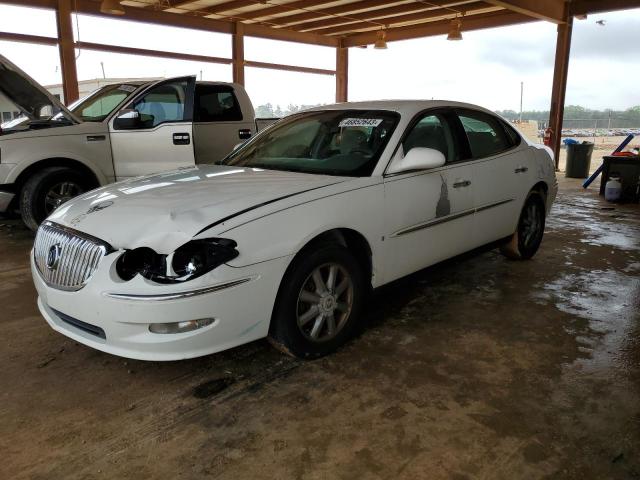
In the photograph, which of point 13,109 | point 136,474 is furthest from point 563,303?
point 13,109

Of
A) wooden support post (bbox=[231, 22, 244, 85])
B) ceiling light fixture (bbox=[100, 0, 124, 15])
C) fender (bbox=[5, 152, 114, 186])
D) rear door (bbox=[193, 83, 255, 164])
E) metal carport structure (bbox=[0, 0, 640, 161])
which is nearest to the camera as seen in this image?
fender (bbox=[5, 152, 114, 186])

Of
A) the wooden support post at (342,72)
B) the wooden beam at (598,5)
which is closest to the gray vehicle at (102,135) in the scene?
the wooden beam at (598,5)

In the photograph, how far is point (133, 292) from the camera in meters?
2.32

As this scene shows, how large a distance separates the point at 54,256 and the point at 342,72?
15.6 meters

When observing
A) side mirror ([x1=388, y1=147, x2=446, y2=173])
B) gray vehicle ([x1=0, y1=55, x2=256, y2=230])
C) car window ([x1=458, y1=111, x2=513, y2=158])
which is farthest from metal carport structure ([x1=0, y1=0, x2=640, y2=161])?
side mirror ([x1=388, y1=147, x2=446, y2=173])

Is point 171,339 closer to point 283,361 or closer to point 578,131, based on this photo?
point 283,361

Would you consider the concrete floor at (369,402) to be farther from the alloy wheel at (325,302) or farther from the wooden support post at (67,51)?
the wooden support post at (67,51)

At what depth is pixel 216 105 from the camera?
6.74 m

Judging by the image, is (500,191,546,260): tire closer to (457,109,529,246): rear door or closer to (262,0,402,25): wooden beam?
(457,109,529,246): rear door

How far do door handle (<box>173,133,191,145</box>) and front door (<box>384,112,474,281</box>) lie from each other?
130 inches

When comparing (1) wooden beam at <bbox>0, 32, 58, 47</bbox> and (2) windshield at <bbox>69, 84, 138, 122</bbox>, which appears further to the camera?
(1) wooden beam at <bbox>0, 32, 58, 47</bbox>

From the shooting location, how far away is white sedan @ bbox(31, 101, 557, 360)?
238 centimetres

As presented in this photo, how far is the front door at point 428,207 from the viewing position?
126 inches

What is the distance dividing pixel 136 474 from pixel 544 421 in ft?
5.73
